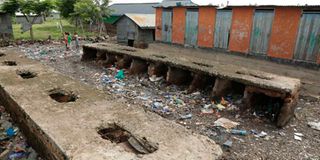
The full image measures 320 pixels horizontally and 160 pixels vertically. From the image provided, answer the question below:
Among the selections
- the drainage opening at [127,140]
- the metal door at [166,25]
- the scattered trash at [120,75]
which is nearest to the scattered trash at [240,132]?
the drainage opening at [127,140]

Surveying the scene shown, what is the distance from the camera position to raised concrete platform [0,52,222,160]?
2693 mm

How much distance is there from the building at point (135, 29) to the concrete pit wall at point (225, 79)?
5461 mm

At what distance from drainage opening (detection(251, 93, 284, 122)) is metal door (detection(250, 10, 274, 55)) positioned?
286 cm

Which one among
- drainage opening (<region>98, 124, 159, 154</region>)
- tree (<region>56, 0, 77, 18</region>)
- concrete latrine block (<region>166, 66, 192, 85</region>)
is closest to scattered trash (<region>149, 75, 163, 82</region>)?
concrete latrine block (<region>166, 66, 192, 85</region>)

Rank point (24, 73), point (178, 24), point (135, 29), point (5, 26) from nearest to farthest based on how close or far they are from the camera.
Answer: point (24, 73)
point (178, 24)
point (135, 29)
point (5, 26)

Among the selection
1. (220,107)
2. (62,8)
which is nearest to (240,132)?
(220,107)

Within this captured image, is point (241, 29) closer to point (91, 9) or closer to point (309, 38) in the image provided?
point (309, 38)

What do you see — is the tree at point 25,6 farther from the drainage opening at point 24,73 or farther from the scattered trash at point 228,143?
the scattered trash at point 228,143

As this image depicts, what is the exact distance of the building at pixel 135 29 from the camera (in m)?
14.6

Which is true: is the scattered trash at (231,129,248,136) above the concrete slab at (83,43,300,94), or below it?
below

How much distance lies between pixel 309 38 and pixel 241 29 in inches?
86.5

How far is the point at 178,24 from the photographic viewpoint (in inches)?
424

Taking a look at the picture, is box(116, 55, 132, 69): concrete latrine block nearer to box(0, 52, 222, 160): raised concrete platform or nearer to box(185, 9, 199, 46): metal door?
box(185, 9, 199, 46): metal door

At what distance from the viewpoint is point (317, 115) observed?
5352mm
